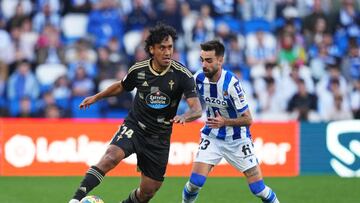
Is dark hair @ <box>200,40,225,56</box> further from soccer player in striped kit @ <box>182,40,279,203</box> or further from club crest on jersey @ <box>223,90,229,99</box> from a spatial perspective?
club crest on jersey @ <box>223,90,229,99</box>

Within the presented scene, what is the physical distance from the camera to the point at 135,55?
731 inches

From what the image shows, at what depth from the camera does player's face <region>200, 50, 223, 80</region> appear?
10117 mm

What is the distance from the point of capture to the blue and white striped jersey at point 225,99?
33.2ft

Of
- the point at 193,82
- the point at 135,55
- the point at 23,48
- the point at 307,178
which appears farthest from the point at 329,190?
the point at 23,48

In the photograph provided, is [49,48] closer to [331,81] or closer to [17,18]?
[17,18]

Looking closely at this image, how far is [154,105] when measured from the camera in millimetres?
9680

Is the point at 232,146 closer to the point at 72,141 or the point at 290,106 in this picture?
the point at 72,141

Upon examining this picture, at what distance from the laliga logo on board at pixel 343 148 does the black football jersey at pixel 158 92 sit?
742 cm

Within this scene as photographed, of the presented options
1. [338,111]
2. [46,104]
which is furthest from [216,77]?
[338,111]

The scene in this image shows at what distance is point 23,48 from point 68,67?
42.0 inches

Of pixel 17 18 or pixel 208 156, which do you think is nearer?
pixel 208 156

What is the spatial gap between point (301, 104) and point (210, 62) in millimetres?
8402

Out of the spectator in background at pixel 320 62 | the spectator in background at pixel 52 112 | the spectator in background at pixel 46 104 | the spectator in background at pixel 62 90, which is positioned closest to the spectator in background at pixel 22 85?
the spectator in background at pixel 46 104

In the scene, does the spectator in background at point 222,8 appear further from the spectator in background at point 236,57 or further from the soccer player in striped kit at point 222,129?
the soccer player in striped kit at point 222,129
